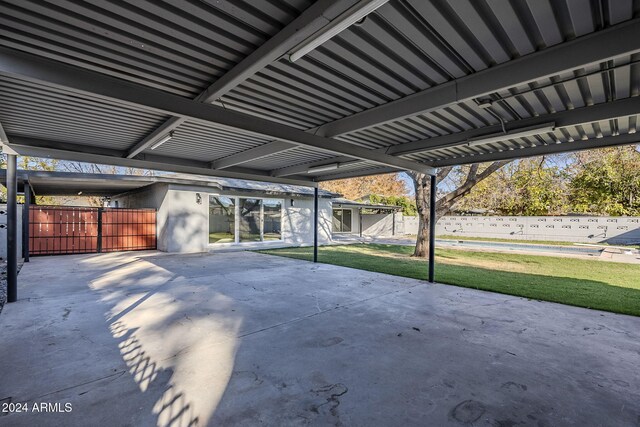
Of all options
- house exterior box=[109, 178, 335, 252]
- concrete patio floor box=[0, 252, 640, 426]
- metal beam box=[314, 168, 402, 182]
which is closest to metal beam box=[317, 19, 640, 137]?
concrete patio floor box=[0, 252, 640, 426]

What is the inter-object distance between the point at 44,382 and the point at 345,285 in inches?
189

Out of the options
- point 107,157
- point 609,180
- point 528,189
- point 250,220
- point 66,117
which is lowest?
point 250,220

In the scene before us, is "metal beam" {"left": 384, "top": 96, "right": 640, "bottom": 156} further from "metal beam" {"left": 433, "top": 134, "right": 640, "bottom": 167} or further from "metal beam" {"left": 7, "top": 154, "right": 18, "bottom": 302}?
"metal beam" {"left": 7, "top": 154, "right": 18, "bottom": 302}

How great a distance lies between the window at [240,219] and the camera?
42.4ft

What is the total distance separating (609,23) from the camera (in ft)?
7.11

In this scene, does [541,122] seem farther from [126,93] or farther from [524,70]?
[126,93]

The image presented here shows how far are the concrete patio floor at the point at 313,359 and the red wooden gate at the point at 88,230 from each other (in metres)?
6.22

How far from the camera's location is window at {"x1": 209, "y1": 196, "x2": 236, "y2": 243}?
12820 millimetres

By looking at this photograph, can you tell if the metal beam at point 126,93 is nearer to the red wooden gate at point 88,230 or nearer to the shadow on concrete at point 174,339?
the shadow on concrete at point 174,339

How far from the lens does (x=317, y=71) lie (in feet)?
9.79

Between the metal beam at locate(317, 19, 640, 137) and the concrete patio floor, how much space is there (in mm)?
2641

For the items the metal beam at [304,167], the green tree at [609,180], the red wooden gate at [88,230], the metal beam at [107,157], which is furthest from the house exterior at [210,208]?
the green tree at [609,180]

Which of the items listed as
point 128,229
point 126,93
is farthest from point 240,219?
point 126,93

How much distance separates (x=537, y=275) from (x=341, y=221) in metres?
15.6
